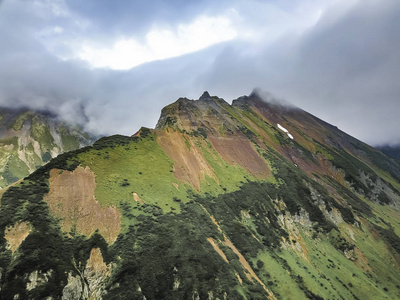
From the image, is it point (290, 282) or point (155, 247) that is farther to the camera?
point (290, 282)

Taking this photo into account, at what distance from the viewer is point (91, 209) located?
53875 mm

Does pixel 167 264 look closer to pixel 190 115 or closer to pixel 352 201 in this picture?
pixel 190 115

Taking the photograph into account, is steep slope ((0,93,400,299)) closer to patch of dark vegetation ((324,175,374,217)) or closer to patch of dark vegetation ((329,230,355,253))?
patch of dark vegetation ((329,230,355,253))

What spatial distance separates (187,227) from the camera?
5994 cm

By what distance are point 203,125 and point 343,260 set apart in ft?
245

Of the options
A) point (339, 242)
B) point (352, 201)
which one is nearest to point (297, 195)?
point (339, 242)

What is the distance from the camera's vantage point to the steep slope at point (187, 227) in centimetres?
4341

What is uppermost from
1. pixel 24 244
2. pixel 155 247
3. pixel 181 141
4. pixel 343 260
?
pixel 181 141

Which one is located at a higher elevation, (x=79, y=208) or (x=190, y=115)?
(x=190, y=115)

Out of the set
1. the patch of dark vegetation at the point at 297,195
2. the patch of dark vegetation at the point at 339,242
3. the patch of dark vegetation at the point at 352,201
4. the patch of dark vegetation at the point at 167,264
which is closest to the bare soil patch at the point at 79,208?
the patch of dark vegetation at the point at 167,264

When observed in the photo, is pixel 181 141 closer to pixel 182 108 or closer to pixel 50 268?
pixel 182 108

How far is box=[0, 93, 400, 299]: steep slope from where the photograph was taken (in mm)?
43406

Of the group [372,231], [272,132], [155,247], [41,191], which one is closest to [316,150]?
[272,132]

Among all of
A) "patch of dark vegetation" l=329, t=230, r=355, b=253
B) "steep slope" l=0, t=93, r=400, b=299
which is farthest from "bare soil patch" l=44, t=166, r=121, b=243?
"patch of dark vegetation" l=329, t=230, r=355, b=253
